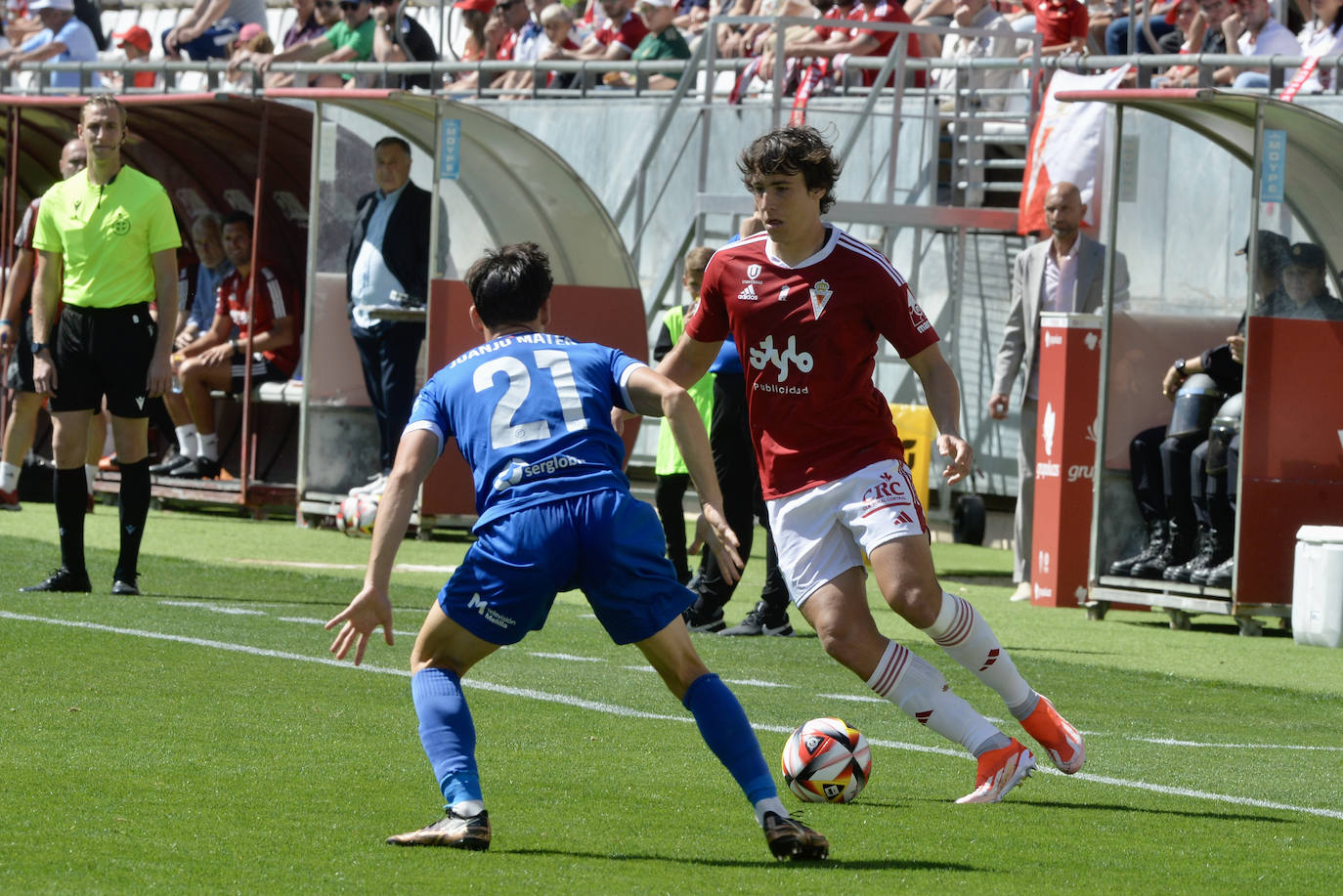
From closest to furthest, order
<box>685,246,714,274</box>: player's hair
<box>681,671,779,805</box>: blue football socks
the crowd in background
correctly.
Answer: <box>681,671,779,805</box>: blue football socks
<box>685,246,714,274</box>: player's hair
the crowd in background

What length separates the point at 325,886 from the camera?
512 centimetres

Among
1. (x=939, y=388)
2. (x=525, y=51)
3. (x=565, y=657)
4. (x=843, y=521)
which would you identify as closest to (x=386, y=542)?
(x=843, y=521)

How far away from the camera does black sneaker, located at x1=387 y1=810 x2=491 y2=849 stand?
5.58m

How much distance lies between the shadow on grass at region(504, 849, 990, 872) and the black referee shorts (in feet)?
19.7

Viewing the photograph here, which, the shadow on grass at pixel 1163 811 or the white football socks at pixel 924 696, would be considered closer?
the shadow on grass at pixel 1163 811

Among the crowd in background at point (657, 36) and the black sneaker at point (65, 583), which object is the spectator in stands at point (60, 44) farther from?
the black sneaker at point (65, 583)

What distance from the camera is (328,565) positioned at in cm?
1423

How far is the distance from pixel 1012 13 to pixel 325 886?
16.1 metres

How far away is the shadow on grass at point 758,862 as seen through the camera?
5.62m

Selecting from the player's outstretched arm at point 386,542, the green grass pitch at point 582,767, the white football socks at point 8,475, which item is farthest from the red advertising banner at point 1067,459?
the player's outstretched arm at point 386,542

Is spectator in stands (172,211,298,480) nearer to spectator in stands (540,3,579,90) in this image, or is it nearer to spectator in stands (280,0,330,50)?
spectator in stands (540,3,579,90)

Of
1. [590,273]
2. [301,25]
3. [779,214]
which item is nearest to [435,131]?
[590,273]

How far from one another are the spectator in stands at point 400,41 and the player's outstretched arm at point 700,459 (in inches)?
636

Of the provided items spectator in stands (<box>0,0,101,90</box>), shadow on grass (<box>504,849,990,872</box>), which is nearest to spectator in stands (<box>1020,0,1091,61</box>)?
spectator in stands (<box>0,0,101,90</box>)
